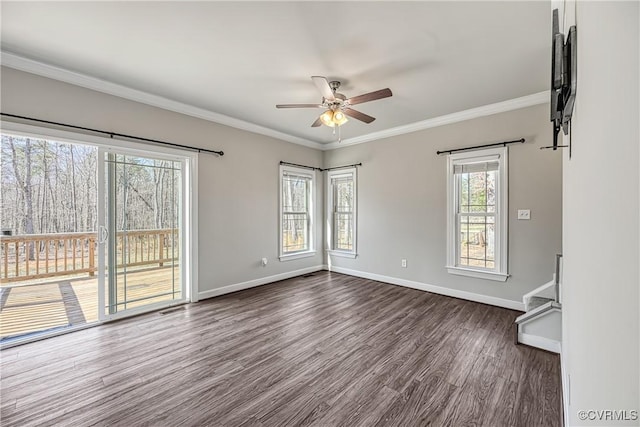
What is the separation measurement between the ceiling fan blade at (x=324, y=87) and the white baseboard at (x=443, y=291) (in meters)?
3.18

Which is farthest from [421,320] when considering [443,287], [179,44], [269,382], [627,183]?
[179,44]

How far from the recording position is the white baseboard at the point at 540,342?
251 centimetres

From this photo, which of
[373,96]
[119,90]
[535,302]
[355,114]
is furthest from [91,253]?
[535,302]

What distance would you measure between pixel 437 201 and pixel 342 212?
6.44 feet

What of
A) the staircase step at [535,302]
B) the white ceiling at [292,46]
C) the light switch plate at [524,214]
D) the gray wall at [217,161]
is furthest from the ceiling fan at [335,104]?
the staircase step at [535,302]

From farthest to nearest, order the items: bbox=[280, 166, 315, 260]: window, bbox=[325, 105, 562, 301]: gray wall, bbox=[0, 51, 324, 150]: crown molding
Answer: bbox=[280, 166, 315, 260]: window
bbox=[325, 105, 562, 301]: gray wall
bbox=[0, 51, 324, 150]: crown molding

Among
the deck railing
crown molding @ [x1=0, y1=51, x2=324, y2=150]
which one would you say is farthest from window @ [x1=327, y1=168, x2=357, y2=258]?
the deck railing

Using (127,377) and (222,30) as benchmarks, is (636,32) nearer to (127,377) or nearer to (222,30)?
(222,30)

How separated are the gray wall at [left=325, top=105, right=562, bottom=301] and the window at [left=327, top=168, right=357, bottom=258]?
6.9 inches

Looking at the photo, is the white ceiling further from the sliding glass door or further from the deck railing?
the deck railing

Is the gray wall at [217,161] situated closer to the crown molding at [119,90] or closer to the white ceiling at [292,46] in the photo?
the crown molding at [119,90]

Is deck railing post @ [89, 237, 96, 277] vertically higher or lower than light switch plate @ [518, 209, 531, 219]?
lower

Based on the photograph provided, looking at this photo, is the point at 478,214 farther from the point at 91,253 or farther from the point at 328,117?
the point at 91,253

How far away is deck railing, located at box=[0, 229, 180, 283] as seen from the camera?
345cm
